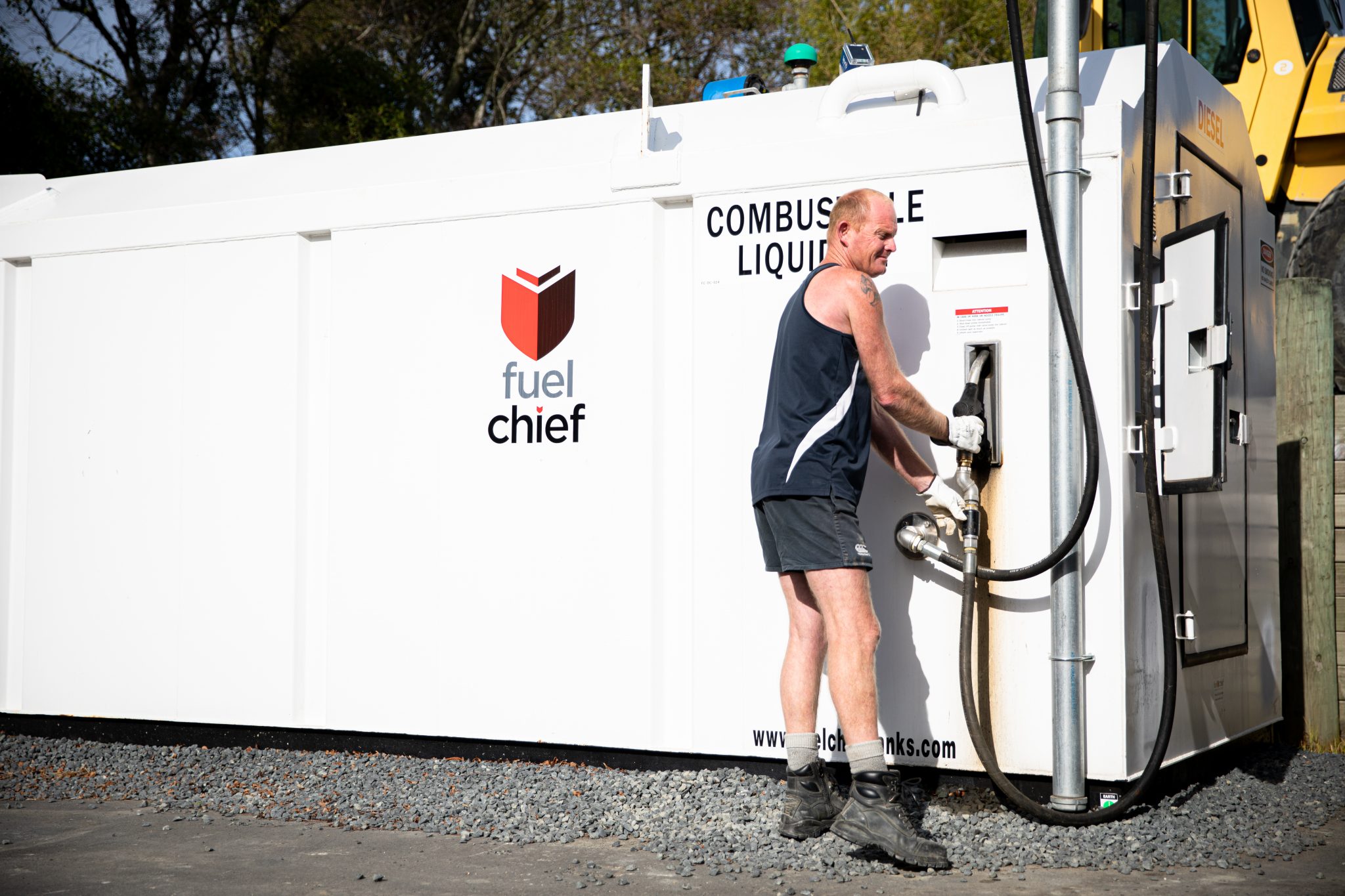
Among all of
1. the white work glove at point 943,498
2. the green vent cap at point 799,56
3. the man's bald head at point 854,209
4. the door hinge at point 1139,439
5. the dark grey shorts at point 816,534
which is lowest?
the dark grey shorts at point 816,534

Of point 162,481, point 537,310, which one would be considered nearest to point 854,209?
point 537,310

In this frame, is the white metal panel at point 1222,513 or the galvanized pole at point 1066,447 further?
the white metal panel at point 1222,513

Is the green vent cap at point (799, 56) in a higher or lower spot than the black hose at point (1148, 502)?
higher

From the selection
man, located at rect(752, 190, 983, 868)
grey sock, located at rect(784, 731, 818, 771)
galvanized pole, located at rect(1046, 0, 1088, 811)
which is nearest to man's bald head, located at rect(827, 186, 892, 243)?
man, located at rect(752, 190, 983, 868)

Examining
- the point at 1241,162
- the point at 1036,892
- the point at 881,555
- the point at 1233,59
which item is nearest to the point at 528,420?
the point at 881,555

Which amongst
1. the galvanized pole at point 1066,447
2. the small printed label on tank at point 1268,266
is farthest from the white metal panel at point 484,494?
the small printed label on tank at point 1268,266

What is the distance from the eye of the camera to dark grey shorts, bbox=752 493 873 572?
4.33 meters

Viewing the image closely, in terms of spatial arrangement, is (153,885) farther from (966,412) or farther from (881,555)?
(966,412)

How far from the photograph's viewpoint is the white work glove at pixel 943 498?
471 centimetres

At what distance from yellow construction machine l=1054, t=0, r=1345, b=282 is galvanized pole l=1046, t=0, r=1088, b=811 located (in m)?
3.38

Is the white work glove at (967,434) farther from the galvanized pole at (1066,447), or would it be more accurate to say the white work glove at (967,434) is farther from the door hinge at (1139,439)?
the door hinge at (1139,439)

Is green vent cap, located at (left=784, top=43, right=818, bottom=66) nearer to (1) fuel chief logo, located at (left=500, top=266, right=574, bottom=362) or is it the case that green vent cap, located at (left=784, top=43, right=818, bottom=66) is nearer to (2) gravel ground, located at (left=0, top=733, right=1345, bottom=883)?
(1) fuel chief logo, located at (left=500, top=266, right=574, bottom=362)

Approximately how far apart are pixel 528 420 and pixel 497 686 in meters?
1.13

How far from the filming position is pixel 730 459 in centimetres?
526
